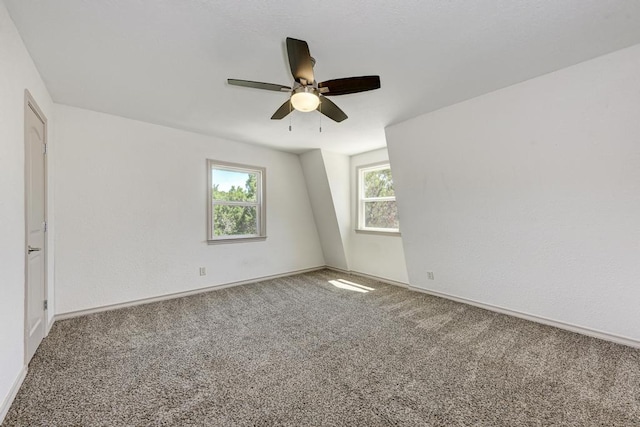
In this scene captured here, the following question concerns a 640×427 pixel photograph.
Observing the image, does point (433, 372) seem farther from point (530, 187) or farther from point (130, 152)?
point (130, 152)

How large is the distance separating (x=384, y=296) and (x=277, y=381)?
2239 millimetres

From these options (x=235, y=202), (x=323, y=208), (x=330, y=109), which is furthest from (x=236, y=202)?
(x=330, y=109)

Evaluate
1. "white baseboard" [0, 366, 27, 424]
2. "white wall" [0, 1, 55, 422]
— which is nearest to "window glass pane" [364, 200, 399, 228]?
"white wall" [0, 1, 55, 422]

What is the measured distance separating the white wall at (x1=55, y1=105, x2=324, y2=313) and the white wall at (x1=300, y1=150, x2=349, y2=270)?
3.22ft

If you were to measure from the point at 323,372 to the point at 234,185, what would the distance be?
127 inches

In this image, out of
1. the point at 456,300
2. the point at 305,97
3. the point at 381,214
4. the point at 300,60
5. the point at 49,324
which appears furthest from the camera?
the point at 381,214

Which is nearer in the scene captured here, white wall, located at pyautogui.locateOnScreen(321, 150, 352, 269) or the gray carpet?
the gray carpet

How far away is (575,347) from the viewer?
2.28 metres

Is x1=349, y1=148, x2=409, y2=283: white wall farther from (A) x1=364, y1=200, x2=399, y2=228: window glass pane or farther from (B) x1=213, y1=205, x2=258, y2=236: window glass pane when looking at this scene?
(B) x1=213, y1=205, x2=258, y2=236: window glass pane

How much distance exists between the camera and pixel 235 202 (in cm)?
433

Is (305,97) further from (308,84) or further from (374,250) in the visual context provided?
(374,250)

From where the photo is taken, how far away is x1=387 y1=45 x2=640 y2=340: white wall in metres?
2.08

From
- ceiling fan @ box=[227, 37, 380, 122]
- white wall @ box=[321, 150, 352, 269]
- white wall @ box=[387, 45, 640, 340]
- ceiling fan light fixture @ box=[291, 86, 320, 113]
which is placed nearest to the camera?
ceiling fan @ box=[227, 37, 380, 122]

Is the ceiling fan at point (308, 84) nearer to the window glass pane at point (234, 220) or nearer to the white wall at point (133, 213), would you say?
the white wall at point (133, 213)
